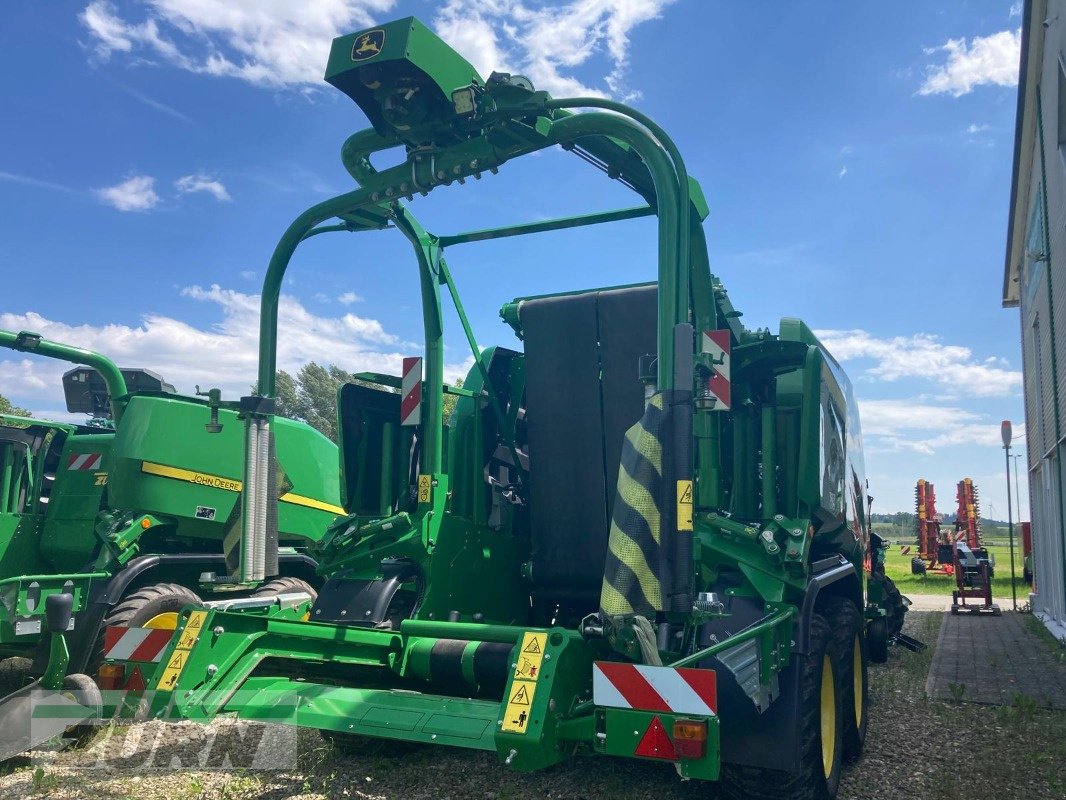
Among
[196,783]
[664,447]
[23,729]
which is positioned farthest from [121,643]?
[664,447]

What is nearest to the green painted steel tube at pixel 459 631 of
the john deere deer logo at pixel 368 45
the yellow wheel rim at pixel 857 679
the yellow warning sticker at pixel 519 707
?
the yellow warning sticker at pixel 519 707

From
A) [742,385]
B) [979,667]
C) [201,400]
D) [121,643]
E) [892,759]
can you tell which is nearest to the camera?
[121,643]

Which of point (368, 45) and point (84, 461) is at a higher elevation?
point (368, 45)

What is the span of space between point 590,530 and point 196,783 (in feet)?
8.54

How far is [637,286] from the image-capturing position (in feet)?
17.0

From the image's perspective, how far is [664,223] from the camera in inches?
149

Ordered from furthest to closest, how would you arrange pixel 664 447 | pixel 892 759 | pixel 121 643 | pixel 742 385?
pixel 892 759, pixel 742 385, pixel 121 643, pixel 664 447

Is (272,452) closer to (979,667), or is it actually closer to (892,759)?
(892,759)

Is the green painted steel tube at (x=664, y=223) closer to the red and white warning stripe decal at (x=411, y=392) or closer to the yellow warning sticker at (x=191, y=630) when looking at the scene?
the red and white warning stripe decal at (x=411, y=392)

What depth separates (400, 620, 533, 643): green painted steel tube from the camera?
4.29m

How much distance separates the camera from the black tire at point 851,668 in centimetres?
505

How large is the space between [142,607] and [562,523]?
12.6 feet

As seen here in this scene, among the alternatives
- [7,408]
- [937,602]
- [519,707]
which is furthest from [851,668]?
[7,408]

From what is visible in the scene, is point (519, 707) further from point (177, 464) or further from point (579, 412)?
point (177, 464)
